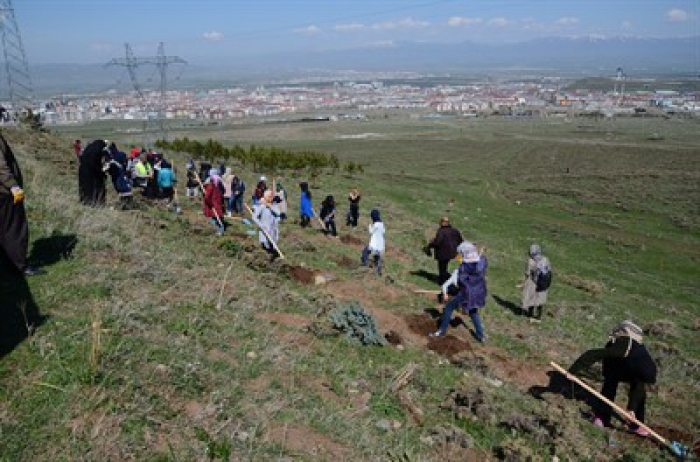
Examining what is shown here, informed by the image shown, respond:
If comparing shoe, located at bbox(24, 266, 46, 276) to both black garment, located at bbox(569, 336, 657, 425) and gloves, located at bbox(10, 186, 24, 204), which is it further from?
black garment, located at bbox(569, 336, 657, 425)

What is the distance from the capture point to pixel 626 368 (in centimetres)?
684

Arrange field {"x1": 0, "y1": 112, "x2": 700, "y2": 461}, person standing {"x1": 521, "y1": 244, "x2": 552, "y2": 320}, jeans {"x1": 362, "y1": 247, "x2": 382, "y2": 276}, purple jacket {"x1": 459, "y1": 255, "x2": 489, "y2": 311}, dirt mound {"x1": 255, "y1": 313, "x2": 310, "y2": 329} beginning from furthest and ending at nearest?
jeans {"x1": 362, "y1": 247, "x2": 382, "y2": 276}, person standing {"x1": 521, "y1": 244, "x2": 552, "y2": 320}, purple jacket {"x1": 459, "y1": 255, "x2": 489, "y2": 311}, dirt mound {"x1": 255, "y1": 313, "x2": 310, "y2": 329}, field {"x1": 0, "y1": 112, "x2": 700, "y2": 461}

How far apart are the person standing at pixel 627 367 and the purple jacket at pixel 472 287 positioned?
2380 millimetres

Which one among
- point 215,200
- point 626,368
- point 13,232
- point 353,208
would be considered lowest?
point 353,208

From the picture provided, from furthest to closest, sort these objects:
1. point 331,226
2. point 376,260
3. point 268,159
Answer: point 268,159 < point 331,226 < point 376,260

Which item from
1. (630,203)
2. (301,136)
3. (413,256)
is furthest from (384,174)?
(301,136)

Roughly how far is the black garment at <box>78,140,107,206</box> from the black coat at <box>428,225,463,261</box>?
8.45m

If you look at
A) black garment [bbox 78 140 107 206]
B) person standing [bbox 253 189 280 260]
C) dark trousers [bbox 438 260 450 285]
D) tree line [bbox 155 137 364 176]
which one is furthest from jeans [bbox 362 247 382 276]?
tree line [bbox 155 137 364 176]

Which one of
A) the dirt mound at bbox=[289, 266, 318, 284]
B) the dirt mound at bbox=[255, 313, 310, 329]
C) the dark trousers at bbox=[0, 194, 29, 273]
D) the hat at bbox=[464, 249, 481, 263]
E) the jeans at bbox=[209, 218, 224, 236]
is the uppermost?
the dark trousers at bbox=[0, 194, 29, 273]

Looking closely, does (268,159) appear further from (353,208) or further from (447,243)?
(447,243)

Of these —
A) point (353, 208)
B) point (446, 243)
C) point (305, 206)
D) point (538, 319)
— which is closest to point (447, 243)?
point (446, 243)

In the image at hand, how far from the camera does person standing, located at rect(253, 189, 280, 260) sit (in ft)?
39.0

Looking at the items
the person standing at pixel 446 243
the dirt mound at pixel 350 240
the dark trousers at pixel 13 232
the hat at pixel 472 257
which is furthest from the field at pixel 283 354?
the hat at pixel 472 257

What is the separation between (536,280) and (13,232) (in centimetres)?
1062
